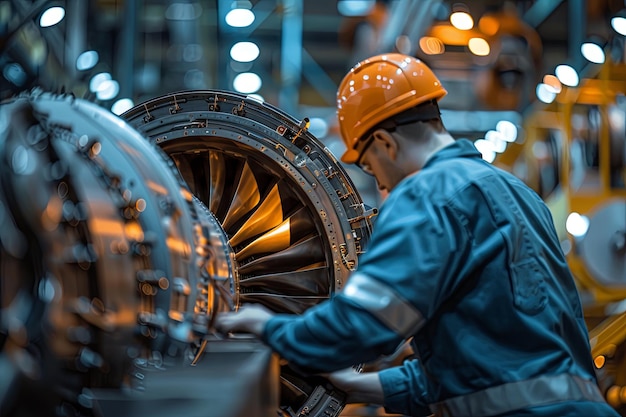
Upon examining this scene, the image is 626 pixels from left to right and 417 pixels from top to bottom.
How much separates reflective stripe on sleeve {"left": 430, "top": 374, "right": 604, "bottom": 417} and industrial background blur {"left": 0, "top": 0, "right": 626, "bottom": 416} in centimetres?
240

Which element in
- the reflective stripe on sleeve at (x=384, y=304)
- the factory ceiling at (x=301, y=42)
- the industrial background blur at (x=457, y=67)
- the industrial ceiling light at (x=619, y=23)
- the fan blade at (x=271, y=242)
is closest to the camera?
the reflective stripe on sleeve at (x=384, y=304)

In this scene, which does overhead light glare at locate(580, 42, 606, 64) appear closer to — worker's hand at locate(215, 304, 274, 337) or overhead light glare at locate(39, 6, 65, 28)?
overhead light glare at locate(39, 6, 65, 28)

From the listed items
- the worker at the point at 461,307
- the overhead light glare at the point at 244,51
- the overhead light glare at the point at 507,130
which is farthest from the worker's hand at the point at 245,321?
the overhead light glare at the point at 507,130

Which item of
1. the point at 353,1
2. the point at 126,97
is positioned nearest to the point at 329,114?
the point at 353,1

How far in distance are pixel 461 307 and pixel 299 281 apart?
96 cm

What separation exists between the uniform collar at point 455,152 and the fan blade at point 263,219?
0.91 metres

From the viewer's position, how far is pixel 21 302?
1.66 m

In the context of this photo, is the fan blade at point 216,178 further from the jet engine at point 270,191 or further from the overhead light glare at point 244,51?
the overhead light glare at point 244,51

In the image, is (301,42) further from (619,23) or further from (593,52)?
(619,23)

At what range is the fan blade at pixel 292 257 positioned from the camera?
9.89 feet

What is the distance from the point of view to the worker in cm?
200

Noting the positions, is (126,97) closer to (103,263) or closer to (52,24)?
(52,24)

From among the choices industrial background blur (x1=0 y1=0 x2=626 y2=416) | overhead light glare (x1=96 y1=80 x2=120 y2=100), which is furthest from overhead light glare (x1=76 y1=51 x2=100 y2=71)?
overhead light glare (x1=96 y1=80 x2=120 y2=100)

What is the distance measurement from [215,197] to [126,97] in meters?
4.29
